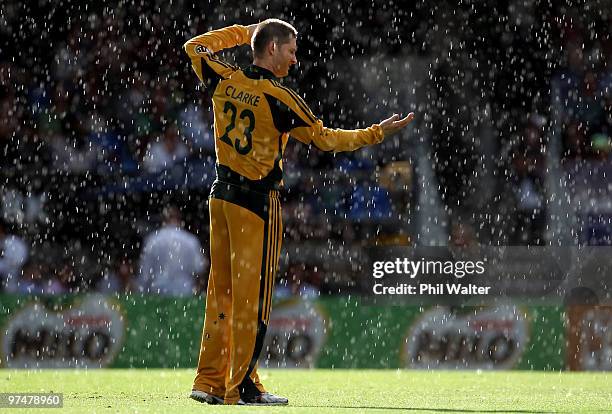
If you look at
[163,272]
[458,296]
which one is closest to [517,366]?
[458,296]

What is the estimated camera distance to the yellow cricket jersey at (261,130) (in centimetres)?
784

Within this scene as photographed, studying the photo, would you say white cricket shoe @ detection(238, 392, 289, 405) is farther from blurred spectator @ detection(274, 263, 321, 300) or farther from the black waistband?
blurred spectator @ detection(274, 263, 321, 300)

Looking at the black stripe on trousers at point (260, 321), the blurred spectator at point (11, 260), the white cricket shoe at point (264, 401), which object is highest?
the blurred spectator at point (11, 260)

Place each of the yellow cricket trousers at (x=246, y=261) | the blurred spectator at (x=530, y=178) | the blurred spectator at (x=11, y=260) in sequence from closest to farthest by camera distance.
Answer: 1. the yellow cricket trousers at (x=246, y=261)
2. the blurred spectator at (x=11, y=260)
3. the blurred spectator at (x=530, y=178)

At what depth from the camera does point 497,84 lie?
1645 cm

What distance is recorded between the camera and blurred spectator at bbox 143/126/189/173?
633 inches

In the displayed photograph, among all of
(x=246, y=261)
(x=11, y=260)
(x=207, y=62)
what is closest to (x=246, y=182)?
(x=246, y=261)

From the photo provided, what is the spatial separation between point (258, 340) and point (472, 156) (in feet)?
28.2

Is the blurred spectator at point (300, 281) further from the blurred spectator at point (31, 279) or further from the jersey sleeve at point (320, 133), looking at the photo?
the jersey sleeve at point (320, 133)

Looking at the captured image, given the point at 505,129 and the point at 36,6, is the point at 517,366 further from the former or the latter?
the point at 36,6

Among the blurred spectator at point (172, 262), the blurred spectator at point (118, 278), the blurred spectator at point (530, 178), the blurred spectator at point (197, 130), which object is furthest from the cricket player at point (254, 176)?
the blurred spectator at point (197, 130)

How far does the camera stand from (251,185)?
7.84m

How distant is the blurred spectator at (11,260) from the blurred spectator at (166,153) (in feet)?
6.27

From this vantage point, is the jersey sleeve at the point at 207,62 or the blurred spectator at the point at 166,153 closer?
the jersey sleeve at the point at 207,62
